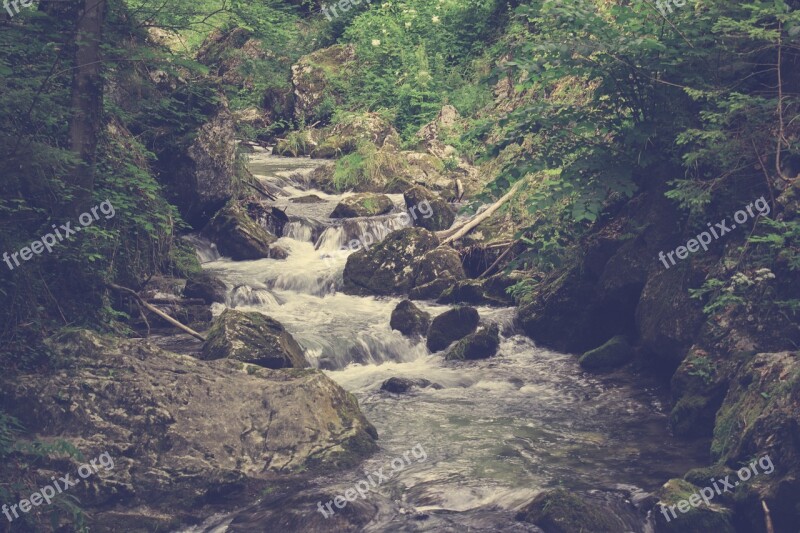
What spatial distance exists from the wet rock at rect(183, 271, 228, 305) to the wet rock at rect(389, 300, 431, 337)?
10.6 feet

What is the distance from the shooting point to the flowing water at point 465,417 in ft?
27.2

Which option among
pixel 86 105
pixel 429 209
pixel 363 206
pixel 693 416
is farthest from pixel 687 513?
pixel 363 206

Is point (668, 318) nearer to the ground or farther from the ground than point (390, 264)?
nearer to the ground

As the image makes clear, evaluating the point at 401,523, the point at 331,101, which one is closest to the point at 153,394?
the point at 401,523

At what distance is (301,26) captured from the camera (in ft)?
117

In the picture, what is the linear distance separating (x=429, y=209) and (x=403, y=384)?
7.73 metres

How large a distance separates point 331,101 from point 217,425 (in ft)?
71.7

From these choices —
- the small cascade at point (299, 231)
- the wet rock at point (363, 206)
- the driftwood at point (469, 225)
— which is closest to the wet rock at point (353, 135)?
the wet rock at point (363, 206)

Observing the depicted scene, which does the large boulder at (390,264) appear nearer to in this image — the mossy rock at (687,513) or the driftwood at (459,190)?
the driftwood at (459,190)

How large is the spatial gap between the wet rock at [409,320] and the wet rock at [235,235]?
4701mm

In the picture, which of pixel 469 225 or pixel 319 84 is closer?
pixel 469 225

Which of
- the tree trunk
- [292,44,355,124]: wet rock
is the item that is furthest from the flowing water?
[292,44,355,124]: wet rock

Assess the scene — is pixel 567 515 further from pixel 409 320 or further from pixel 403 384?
pixel 409 320

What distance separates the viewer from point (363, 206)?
19922 mm
